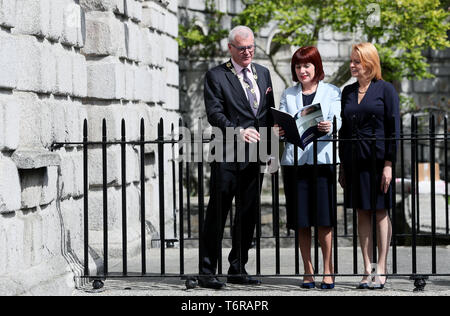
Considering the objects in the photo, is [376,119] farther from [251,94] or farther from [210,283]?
[210,283]

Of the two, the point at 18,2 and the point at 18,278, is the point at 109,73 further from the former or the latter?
the point at 18,278

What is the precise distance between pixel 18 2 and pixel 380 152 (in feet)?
9.04

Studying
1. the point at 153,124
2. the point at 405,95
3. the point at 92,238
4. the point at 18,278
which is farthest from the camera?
the point at 405,95

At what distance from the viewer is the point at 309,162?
7297mm

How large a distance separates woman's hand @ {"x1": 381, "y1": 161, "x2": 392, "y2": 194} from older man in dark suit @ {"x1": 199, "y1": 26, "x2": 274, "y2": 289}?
902 millimetres

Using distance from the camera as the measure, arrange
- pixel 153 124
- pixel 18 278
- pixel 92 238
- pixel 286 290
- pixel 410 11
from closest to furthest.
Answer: pixel 18 278, pixel 286 290, pixel 92 238, pixel 153 124, pixel 410 11

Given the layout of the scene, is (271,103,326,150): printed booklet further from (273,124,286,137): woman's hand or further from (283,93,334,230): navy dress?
(283,93,334,230): navy dress

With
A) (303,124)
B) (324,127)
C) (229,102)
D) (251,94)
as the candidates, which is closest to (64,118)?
(229,102)

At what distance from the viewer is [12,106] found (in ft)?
21.7

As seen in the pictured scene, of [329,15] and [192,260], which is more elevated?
[329,15]

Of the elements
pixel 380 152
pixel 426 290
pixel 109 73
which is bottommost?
pixel 426 290

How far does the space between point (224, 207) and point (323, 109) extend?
103cm

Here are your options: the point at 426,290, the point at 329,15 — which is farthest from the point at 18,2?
the point at 329,15

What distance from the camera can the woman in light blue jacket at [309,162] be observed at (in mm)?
7277
